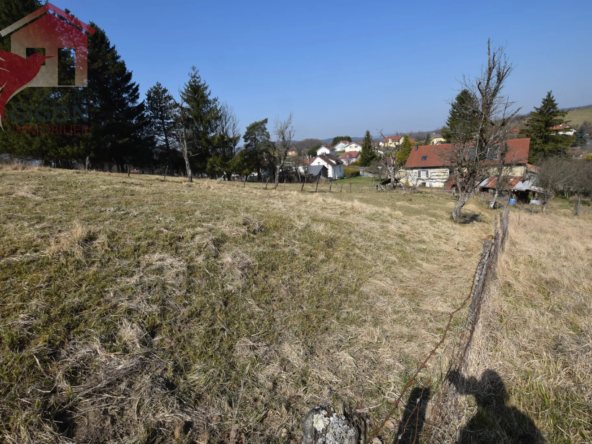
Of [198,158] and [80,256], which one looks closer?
[80,256]

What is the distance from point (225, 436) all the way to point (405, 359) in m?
2.80

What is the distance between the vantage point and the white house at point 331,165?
64500 mm

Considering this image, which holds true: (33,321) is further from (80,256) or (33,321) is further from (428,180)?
(428,180)

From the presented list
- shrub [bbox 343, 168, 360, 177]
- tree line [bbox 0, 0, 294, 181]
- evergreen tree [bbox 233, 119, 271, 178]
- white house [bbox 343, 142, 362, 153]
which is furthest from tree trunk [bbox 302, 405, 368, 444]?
white house [bbox 343, 142, 362, 153]

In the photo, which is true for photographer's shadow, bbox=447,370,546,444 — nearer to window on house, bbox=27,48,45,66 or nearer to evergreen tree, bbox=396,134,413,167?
window on house, bbox=27,48,45,66

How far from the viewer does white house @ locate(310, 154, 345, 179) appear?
2539 inches

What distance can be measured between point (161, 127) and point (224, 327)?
39.2m

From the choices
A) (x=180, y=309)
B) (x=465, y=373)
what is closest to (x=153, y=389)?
(x=180, y=309)

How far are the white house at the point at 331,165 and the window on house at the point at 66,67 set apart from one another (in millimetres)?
47773

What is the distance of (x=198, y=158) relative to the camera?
37.0 m

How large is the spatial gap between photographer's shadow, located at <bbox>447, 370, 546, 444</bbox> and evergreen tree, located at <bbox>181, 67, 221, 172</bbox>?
37689mm

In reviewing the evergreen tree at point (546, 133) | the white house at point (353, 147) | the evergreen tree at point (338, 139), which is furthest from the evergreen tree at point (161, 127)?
the evergreen tree at point (338, 139)

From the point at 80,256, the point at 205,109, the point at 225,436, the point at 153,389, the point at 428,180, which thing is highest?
the point at 205,109

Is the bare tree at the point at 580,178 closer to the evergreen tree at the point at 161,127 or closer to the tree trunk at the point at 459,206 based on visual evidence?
the tree trunk at the point at 459,206
